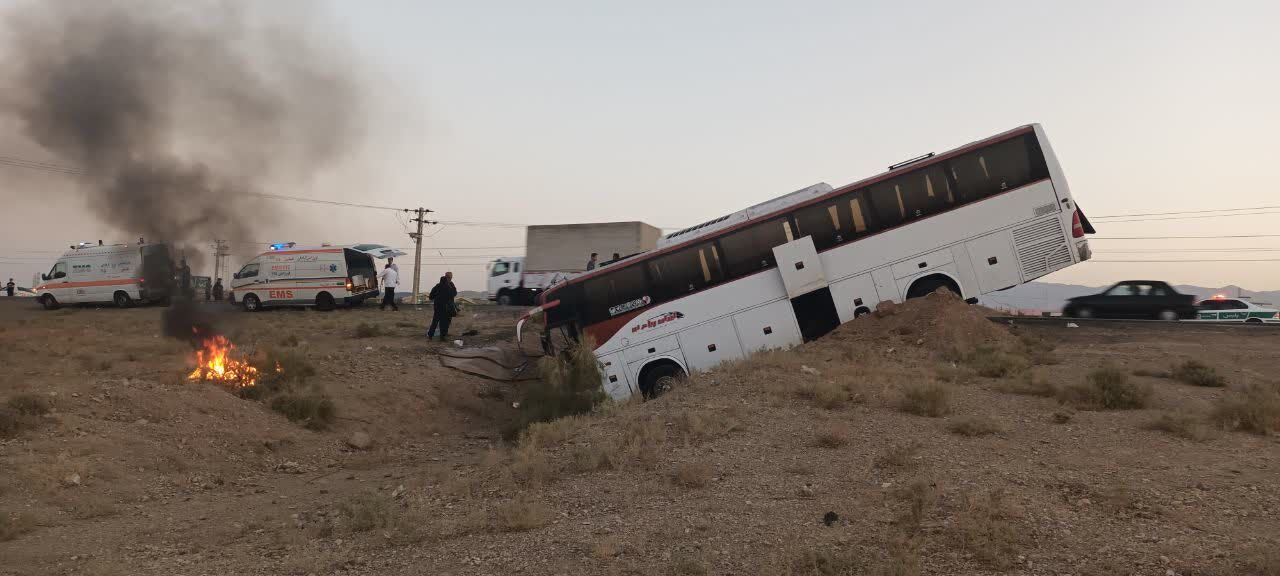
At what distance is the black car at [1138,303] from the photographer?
21.1 meters

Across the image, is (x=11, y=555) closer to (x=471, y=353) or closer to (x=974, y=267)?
(x=471, y=353)

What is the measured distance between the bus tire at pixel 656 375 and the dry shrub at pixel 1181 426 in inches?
341

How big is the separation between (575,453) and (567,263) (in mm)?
22073

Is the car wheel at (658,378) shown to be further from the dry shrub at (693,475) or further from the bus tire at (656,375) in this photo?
the dry shrub at (693,475)

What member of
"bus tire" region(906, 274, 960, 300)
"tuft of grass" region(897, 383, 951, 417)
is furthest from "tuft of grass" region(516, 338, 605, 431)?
"bus tire" region(906, 274, 960, 300)

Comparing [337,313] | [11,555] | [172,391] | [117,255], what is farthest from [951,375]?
[117,255]

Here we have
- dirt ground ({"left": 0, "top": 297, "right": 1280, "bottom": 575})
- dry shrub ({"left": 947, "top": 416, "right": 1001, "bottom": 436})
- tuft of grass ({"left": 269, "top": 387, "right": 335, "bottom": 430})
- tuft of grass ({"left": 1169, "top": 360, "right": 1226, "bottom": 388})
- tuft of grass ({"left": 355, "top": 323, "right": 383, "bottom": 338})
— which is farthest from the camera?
tuft of grass ({"left": 355, "top": 323, "right": 383, "bottom": 338})

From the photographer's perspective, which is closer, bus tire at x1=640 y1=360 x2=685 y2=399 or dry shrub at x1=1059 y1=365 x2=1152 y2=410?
dry shrub at x1=1059 y1=365 x2=1152 y2=410

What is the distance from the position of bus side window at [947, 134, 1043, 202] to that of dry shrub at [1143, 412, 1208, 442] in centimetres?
696

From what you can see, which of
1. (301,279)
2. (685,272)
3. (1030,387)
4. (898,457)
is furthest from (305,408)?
(301,279)

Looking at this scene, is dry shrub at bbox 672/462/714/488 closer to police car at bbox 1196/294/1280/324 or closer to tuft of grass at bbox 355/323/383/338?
tuft of grass at bbox 355/323/383/338

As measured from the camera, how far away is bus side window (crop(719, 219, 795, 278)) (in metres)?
16.0

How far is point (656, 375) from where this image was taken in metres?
16.1

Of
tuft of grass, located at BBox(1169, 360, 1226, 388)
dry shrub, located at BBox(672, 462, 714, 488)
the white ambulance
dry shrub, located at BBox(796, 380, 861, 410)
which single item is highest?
the white ambulance
